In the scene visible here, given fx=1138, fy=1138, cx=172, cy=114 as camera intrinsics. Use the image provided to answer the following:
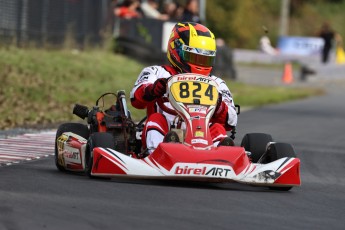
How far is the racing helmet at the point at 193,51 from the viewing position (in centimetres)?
991

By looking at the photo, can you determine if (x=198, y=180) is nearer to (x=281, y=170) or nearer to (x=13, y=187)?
(x=281, y=170)

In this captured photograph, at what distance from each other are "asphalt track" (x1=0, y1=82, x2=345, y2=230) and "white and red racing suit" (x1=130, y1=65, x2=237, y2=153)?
17.2 inches

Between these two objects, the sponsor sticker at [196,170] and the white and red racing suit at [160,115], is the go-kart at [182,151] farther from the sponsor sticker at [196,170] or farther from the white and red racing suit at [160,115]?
the white and red racing suit at [160,115]

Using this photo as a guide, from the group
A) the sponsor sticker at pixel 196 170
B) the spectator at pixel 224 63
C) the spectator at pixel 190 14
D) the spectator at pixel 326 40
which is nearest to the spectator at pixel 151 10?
the spectator at pixel 224 63

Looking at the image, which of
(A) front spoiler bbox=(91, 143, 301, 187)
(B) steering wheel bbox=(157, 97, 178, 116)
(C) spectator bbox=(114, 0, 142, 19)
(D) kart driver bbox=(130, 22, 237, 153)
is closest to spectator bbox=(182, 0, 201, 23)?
(C) spectator bbox=(114, 0, 142, 19)

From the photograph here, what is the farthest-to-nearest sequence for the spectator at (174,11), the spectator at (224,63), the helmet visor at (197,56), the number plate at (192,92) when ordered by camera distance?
the spectator at (174,11) < the spectator at (224,63) < the helmet visor at (197,56) < the number plate at (192,92)

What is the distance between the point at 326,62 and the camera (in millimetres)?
40719

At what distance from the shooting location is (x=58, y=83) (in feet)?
64.2

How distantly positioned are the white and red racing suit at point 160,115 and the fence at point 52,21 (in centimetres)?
1074

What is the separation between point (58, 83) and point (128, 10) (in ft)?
24.5

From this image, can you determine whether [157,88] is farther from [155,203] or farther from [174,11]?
[174,11]

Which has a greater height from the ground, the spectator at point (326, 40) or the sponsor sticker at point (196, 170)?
the sponsor sticker at point (196, 170)

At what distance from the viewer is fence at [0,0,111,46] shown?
20.8 m

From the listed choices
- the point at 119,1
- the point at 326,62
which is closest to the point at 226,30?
the point at 326,62
